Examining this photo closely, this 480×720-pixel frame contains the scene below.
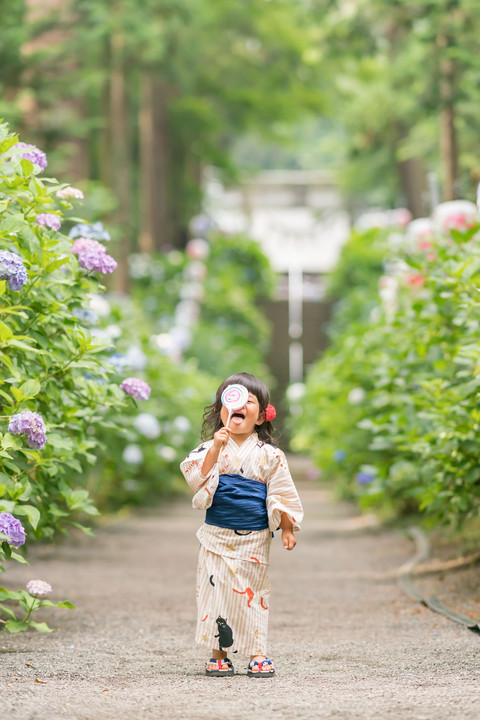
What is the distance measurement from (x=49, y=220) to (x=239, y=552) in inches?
68.3

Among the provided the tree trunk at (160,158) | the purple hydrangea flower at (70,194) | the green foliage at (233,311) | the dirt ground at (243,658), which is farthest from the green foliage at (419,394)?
the tree trunk at (160,158)

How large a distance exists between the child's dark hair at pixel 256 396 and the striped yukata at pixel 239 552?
0.13 m

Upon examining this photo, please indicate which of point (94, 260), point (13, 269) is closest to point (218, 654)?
point (13, 269)

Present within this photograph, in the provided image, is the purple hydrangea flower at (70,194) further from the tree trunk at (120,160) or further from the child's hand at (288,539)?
the tree trunk at (120,160)

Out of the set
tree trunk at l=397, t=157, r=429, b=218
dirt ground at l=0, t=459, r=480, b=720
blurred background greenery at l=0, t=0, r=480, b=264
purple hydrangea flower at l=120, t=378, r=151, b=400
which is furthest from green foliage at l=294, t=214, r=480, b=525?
tree trunk at l=397, t=157, r=429, b=218

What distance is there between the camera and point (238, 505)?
4.65 meters

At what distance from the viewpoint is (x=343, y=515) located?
14.0 metres

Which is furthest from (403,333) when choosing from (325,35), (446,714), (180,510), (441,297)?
(325,35)

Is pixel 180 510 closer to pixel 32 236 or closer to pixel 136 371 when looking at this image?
pixel 136 371

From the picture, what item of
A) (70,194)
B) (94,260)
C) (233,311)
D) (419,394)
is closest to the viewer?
(94,260)

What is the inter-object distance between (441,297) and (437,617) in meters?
1.94

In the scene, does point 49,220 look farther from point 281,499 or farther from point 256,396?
point 281,499

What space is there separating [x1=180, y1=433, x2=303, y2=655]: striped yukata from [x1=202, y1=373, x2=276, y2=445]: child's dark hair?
13 centimetres

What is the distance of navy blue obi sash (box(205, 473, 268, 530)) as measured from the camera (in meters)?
4.65
